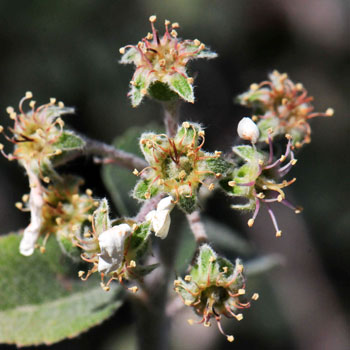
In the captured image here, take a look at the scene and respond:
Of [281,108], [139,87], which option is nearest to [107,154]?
[139,87]

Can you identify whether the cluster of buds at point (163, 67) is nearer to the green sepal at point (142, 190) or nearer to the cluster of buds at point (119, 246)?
the green sepal at point (142, 190)

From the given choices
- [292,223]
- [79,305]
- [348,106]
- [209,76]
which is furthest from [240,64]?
[79,305]

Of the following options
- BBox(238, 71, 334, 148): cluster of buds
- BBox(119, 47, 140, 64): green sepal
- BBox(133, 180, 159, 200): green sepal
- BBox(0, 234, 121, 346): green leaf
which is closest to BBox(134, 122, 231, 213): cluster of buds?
→ BBox(133, 180, 159, 200): green sepal

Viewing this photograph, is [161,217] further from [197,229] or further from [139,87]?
[139,87]

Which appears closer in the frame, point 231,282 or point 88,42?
point 231,282

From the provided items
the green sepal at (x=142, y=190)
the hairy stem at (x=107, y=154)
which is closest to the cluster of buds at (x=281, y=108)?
the hairy stem at (x=107, y=154)

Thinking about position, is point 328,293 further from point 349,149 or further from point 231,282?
point 231,282
